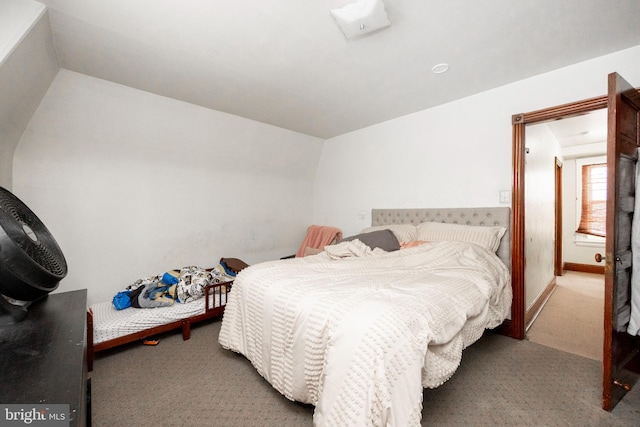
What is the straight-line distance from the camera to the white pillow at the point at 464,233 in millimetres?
2543

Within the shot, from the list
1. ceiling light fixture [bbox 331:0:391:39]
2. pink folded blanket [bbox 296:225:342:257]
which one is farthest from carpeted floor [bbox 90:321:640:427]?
ceiling light fixture [bbox 331:0:391:39]

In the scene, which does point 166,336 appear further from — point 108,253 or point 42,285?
point 42,285

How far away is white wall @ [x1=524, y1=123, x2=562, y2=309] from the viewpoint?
279 cm

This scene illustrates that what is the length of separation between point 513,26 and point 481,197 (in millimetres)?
1559

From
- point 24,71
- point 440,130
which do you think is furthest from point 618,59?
point 24,71

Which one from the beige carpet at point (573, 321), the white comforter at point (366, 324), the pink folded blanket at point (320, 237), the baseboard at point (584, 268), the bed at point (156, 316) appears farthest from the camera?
the baseboard at point (584, 268)

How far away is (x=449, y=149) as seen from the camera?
304 centimetres

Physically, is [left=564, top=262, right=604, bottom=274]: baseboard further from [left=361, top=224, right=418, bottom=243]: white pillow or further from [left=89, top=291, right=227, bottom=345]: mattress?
[left=89, top=291, right=227, bottom=345]: mattress

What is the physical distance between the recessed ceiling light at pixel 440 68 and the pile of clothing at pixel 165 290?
116 inches

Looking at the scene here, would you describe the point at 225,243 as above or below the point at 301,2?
below

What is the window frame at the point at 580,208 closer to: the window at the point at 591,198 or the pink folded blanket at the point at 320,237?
the window at the point at 591,198

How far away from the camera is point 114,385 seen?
72.6 inches

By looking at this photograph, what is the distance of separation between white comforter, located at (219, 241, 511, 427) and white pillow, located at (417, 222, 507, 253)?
0.21 meters

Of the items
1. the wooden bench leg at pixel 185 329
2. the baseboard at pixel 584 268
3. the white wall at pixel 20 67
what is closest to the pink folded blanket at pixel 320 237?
the wooden bench leg at pixel 185 329
